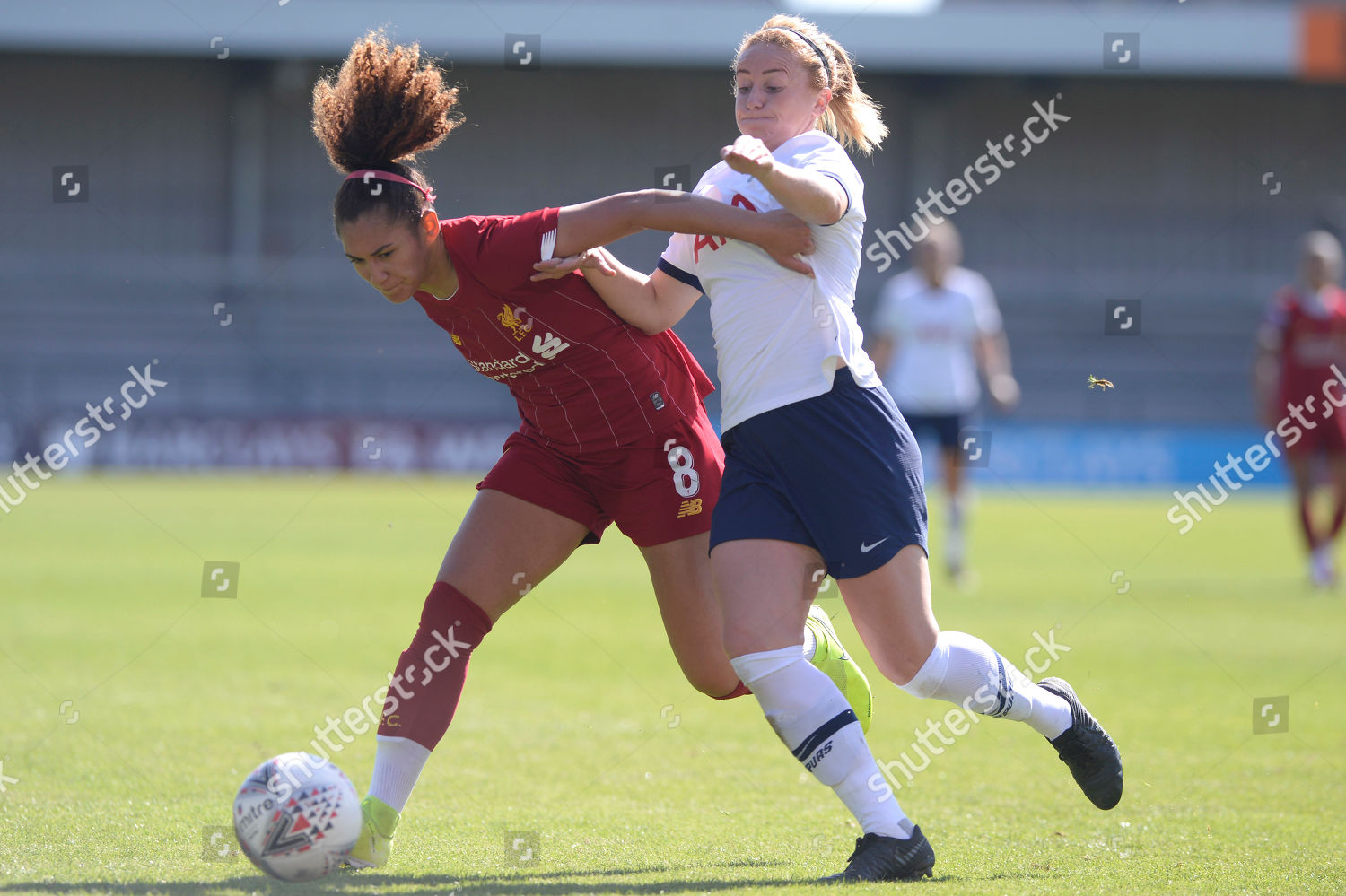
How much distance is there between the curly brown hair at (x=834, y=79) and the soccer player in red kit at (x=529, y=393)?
0.51 m

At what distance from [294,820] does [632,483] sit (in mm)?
1407

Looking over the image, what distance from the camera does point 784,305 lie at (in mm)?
3822

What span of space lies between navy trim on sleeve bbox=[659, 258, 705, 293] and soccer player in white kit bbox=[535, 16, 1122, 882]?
14 centimetres

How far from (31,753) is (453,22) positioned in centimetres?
2375

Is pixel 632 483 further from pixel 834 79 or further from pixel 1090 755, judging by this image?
pixel 1090 755

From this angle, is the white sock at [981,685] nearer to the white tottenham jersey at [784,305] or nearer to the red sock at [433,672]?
the white tottenham jersey at [784,305]

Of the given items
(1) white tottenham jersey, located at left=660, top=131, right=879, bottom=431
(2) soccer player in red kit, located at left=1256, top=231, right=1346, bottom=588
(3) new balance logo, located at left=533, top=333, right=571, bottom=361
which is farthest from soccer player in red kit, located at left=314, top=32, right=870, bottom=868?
(2) soccer player in red kit, located at left=1256, top=231, right=1346, bottom=588

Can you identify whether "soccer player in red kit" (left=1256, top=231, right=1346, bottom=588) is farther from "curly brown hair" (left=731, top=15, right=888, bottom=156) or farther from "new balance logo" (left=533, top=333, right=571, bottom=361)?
"new balance logo" (left=533, top=333, right=571, bottom=361)

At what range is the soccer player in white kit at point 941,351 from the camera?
38.5 feet

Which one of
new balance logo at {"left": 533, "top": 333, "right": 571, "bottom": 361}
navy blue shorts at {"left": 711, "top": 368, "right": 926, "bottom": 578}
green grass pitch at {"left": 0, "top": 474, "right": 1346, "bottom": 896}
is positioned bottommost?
green grass pitch at {"left": 0, "top": 474, "right": 1346, "bottom": 896}

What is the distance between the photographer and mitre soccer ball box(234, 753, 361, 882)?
141 inches

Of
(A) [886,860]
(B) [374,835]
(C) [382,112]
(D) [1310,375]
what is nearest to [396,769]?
(B) [374,835]

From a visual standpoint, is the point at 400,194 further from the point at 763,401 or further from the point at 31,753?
the point at 31,753

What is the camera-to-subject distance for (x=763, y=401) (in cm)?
383
